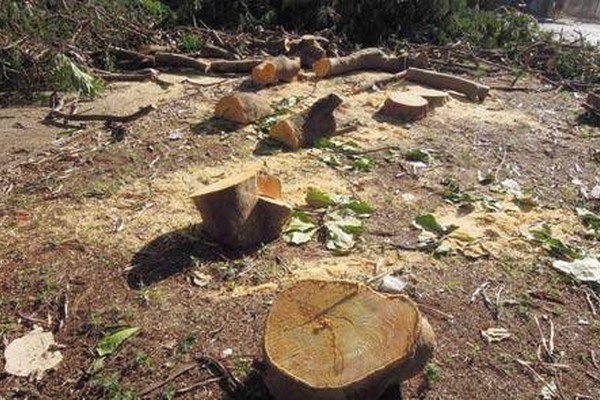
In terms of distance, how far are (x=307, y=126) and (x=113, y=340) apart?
2.71m

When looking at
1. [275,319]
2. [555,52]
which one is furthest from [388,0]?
[275,319]

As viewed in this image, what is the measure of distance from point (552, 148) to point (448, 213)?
6.71ft

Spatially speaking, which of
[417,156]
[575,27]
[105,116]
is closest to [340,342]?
Result: [417,156]

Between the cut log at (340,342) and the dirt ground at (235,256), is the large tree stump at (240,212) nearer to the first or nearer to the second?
the dirt ground at (235,256)

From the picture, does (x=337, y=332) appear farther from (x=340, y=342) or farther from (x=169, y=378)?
(x=169, y=378)

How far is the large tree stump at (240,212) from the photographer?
3156 millimetres

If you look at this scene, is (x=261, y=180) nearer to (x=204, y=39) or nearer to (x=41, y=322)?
(x=41, y=322)

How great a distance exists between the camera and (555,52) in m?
8.62

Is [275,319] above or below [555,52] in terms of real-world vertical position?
above

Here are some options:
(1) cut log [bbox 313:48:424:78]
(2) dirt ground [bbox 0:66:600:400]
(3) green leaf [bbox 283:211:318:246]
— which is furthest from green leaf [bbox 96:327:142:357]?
(1) cut log [bbox 313:48:424:78]

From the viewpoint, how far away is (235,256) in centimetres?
327

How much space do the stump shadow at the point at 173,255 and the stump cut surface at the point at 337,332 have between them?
96cm

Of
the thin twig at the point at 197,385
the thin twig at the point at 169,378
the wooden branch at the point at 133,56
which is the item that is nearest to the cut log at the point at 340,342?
the thin twig at the point at 197,385

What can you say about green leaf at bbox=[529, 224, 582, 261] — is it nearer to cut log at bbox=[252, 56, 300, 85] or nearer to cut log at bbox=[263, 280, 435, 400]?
cut log at bbox=[263, 280, 435, 400]
